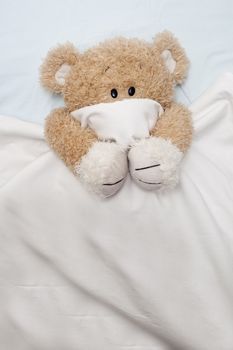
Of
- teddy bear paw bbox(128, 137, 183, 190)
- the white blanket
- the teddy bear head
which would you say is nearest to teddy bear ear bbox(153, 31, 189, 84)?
the teddy bear head

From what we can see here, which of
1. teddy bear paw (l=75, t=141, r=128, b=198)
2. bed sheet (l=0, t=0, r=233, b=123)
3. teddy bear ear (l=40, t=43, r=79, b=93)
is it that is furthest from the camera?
bed sheet (l=0, t=0, r=233, b=123)

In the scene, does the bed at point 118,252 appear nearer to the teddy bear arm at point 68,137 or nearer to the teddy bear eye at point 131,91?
the teddy bear arm at point 68,137

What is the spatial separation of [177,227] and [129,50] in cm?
37

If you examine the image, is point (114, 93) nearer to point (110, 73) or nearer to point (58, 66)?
point (110, 73)

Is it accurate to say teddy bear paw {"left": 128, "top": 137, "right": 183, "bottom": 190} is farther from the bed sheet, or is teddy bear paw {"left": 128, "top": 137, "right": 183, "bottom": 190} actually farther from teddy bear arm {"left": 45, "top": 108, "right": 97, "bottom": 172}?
the bed sheet

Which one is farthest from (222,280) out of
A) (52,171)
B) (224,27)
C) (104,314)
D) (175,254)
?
(224,27)

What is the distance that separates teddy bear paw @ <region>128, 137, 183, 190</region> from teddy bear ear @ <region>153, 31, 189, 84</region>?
221 mm

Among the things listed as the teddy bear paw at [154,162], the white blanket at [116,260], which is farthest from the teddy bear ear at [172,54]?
the teddy bear paw at [154,162]

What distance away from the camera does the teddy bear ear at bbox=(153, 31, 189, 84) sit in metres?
0.93

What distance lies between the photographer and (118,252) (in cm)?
88

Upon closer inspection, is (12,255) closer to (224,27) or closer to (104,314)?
(104,314)

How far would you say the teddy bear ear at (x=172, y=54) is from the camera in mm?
933

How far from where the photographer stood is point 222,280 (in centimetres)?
87

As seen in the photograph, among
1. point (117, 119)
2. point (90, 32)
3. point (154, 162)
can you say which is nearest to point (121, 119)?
point (117, 119)
